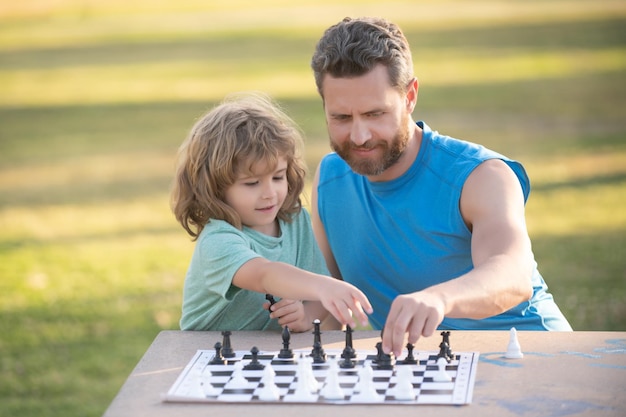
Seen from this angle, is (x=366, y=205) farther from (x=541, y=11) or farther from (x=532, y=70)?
(x=541, y=11)

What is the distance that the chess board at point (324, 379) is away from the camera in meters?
3.23

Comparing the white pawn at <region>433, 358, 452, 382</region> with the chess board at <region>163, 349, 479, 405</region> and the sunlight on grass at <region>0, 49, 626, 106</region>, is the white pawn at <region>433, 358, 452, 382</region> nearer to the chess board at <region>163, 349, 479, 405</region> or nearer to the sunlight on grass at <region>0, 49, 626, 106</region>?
the chess board at <region>163, 349, 479, 405</region>

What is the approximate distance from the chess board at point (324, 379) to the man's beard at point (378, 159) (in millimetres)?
1089

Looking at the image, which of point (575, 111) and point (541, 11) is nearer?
point (575, 111)

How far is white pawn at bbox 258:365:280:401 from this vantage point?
128 inches

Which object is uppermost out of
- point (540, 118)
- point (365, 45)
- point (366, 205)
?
point (365, 45)

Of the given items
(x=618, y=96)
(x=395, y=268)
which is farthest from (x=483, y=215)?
(x=618, y=96)

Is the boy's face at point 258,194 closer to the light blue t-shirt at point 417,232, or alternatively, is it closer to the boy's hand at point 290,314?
the boy's hand at point 290,314

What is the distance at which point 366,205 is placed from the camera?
15.8ft

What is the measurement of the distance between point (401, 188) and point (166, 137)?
11.9 metres

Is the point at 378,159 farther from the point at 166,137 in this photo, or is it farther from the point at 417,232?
the point at 166,137

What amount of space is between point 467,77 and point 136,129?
6687 mm

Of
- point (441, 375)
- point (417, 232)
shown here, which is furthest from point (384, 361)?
point (417, 232)

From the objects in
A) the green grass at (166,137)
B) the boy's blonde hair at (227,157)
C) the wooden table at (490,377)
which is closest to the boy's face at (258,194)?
the boy's blonde hair at (227,157)
